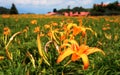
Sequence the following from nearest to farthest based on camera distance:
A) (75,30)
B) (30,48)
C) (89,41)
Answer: (75,30)
(30,48)
(89,41)

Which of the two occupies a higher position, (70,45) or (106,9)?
(70,45)

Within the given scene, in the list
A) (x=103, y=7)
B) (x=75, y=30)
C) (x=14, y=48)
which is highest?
(x=75, y=30)

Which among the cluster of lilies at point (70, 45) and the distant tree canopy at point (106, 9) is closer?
the cluster of lilies at point (70, 45)

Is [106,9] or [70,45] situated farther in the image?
[106,9]

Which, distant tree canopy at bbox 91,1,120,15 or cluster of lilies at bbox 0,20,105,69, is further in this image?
distant tree canopy at bbox 91,1,120,15

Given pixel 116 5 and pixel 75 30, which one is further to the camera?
pixel 116 5

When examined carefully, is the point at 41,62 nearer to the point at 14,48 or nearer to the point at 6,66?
the point at 6,66

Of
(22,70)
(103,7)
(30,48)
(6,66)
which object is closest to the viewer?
(22,70)

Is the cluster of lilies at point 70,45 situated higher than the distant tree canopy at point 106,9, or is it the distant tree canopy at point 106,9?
the cluster of lilies at point 70,45

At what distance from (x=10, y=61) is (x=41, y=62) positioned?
443 millimetres

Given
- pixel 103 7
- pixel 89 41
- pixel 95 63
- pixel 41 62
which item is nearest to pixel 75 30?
pixel 41 62

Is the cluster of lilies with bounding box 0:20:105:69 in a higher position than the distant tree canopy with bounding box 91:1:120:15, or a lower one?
higher

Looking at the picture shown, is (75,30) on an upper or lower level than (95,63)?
upper

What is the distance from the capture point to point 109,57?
4.24m
